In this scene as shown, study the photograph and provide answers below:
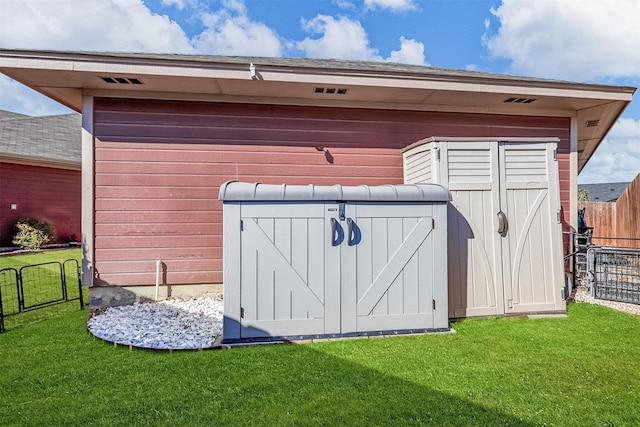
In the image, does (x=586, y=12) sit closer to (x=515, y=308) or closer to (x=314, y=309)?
(x=515, y=308)

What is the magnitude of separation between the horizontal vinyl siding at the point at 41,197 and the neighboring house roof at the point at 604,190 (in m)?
29.0

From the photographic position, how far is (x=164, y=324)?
392 centimetres

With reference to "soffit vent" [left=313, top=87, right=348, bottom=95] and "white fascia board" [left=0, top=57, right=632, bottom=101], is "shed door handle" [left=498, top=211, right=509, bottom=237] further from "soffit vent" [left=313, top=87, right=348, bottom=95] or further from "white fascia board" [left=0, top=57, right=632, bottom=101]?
"soffit vent" [left=313, top=87, right=348, bottom=95]

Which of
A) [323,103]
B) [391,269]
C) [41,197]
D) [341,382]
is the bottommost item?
[341,382]

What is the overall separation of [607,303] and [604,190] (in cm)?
2579

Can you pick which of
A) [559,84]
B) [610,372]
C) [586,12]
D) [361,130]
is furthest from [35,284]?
[586,12]

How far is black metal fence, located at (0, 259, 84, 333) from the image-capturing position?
15.2 feet

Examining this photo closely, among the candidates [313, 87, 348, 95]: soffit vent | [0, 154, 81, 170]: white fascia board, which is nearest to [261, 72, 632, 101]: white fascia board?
[313, 87, 348, 95]: soffit vent

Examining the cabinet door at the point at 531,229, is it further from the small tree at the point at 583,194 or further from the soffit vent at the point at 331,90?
the small tree at the point at 583,194

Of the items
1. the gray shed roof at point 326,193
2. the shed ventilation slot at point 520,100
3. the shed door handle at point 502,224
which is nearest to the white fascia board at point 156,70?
the gray shed roof at point 326,193

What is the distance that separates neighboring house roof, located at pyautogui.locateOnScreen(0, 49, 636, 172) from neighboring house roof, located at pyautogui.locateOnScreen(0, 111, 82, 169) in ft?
24.7

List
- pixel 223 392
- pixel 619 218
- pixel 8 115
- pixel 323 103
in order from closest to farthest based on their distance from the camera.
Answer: pixel 223 392
pixel 323 103
pixel 619 218
pixel 8 115

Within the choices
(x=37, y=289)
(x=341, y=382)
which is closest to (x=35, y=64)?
(x=37, y=289)

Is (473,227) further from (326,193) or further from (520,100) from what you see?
(520,100)
